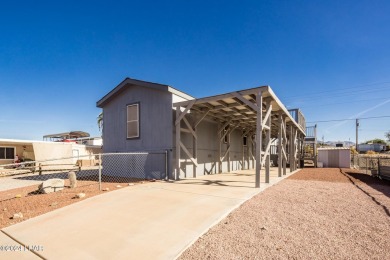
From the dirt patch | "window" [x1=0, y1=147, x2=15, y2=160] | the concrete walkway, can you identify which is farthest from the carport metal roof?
"window" [x1=0, y1=147, x2=15, y2=160]

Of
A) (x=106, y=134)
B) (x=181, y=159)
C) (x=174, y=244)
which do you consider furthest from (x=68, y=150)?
(x=174, y=244)

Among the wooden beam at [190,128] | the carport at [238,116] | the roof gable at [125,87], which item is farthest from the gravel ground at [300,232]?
the roof gable at [125,87]

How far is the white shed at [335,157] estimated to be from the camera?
1986cm

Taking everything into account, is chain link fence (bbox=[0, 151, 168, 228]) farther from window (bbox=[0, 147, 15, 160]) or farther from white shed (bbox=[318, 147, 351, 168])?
white shed (bbox=[318, 147, 351, 168])

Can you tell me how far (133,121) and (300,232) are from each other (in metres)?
9.02

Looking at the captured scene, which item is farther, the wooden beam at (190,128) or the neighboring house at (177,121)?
the wooden beam at (190,128)

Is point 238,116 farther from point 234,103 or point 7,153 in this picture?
point 7,153

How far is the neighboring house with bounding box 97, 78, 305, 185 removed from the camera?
9.18 meters

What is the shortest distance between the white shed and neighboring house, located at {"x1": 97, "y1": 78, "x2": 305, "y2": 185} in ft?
37.7

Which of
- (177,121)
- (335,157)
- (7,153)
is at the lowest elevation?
(335,157)

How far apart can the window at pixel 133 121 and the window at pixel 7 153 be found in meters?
18.3

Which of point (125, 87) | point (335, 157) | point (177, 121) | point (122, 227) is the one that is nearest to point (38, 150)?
point (125, 87)

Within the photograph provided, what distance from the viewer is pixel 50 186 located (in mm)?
7164

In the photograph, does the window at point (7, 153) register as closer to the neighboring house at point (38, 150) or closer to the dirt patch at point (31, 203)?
the neighboring house at point (38, 150)
